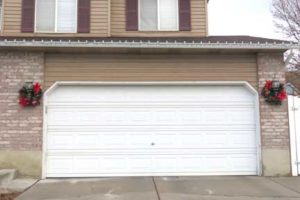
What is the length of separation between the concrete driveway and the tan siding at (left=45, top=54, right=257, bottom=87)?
9.27 ft

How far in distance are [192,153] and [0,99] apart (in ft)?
18.4

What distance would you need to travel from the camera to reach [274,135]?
37.9 ft

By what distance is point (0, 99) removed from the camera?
1140 cm

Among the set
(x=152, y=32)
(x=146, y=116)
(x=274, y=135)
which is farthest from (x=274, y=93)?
(x=152, y=32)

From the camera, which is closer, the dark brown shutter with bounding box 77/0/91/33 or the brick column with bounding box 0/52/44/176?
the brick column with bounding box 0/52/44/176

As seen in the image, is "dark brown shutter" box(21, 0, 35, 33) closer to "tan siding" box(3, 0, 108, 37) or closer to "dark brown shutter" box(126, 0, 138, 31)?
"tan siding" box(3, 0, 108, 37)

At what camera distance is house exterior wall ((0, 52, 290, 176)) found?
443 inches

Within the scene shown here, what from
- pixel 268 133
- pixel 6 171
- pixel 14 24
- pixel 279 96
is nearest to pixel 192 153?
pixel 268 133

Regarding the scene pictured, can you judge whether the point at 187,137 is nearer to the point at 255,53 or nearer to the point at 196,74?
the point at 196,74

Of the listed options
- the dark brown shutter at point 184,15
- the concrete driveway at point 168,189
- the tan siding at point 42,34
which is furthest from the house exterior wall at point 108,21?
the concrete driveway at point 168,189

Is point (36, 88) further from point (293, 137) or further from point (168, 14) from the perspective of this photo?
point (293, 137)

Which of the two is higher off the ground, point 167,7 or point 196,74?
point 167,7

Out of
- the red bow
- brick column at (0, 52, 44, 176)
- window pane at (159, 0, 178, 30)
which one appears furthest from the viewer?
window pane at (159, 0, 178, 30)

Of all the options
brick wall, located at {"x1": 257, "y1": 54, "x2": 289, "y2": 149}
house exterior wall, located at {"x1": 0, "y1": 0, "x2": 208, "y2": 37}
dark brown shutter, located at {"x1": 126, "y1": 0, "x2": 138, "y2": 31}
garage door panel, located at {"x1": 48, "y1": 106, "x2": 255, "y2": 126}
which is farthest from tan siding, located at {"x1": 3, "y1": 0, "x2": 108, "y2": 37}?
brick wall, located at {"x1": 257, "y1": 54, "x2": 289, "y2": 149}
